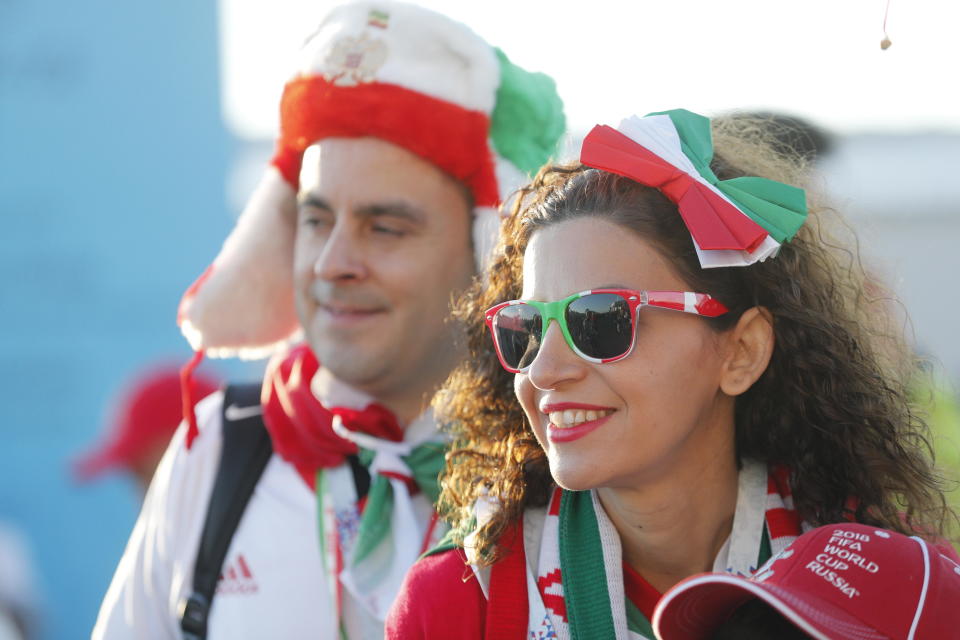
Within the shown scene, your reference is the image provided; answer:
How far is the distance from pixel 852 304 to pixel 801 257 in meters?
0.17

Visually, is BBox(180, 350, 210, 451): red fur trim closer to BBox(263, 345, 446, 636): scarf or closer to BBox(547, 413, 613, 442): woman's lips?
BBox(263, 345, 446, 636): scarf

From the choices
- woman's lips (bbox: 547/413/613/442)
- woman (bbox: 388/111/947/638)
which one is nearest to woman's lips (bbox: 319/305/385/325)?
woman (bbox: 388/111/947/638)

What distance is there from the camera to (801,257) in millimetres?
2076

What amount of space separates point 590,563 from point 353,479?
86 centimetres

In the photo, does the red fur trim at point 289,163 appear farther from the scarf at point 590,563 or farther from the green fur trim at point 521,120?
the scarf at point 590,563

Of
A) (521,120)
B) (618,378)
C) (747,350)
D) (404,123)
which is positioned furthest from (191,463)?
(747,350)

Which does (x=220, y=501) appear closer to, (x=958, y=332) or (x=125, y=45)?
(x=125, y=45)

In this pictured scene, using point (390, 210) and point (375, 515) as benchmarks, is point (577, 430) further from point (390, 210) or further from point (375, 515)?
point (390, 210)

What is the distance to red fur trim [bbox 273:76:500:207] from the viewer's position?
263 cm

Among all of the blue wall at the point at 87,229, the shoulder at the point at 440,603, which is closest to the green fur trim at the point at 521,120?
the shoulder at the point at 440,603

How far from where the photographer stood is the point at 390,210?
2.62 meters

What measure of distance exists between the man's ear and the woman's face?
0.11 feet

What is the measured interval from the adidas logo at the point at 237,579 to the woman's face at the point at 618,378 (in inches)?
36.3

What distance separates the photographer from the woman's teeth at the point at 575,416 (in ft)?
6.14
